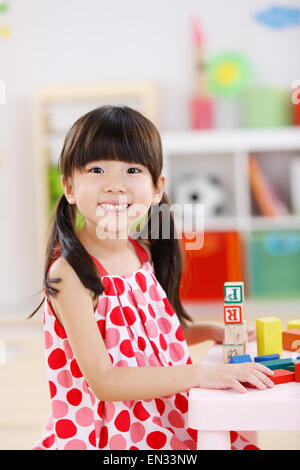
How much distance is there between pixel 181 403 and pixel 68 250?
0.22 meters

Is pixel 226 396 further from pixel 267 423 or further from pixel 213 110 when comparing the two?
pixel 213 110

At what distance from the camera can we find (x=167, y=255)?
0.89m

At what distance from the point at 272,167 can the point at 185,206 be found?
1.40 ft

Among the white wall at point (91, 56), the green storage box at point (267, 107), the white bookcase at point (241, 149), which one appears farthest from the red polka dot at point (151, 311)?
the white wall at point (91, 56)

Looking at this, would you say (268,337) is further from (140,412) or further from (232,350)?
(140,412)

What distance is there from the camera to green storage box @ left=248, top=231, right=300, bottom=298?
2691mm

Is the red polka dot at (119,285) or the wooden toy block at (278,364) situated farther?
the red polka dot at (119,285)

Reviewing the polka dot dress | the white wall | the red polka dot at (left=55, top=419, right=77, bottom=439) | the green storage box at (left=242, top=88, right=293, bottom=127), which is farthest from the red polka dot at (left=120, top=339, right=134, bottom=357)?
the white wall

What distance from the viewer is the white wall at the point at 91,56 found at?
288 centimetres

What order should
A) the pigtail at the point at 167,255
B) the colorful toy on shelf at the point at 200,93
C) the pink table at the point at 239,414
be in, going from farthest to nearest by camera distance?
the colorful toy on shelf at the point at 200,93
the pigtail at the point at 167,255
the pink table at the point at 239,414

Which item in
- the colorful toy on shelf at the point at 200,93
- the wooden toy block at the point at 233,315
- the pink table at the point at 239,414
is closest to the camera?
the pink table at the point at 239,414

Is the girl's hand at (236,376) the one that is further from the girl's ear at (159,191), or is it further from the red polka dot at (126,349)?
the girl's ear at (159,191)

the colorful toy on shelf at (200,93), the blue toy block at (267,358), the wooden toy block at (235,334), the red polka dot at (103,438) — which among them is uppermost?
the colorful toy on shelf at (200,93)
